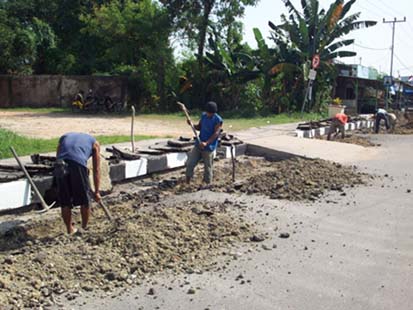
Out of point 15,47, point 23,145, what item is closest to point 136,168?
point 23,145

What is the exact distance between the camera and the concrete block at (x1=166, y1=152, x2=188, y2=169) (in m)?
10.2

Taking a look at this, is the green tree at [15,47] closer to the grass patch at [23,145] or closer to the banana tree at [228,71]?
the banana tree at [228,71]

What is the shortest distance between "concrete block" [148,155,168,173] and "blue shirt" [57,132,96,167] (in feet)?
12.1

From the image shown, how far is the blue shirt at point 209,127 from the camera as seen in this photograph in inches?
352

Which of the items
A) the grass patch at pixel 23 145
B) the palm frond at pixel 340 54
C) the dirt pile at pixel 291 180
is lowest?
the dirt pile at pixel 291 180

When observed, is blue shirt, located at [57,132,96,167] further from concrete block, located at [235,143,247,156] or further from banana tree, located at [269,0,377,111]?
banana tree, located at [269,0,377,111]

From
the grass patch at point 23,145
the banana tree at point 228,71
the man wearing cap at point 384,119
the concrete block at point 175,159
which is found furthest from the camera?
the banana tree at point 228,71

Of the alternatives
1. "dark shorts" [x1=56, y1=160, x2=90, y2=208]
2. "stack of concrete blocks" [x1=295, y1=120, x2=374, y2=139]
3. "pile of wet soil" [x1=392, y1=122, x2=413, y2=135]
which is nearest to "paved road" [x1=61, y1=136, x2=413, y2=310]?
"dark shorts" [x1=56, y1=160, x2=90, y2=208]

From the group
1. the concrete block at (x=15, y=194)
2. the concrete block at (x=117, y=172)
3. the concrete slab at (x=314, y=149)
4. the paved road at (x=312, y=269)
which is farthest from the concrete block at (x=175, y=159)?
the concrete block at (x=15, y=194)

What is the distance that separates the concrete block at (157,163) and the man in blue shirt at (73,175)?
3.67m

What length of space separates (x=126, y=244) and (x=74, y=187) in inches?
47.8

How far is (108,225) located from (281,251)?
2037 mm

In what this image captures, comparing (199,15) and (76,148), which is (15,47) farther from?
(76,148)

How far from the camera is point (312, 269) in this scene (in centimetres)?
495
